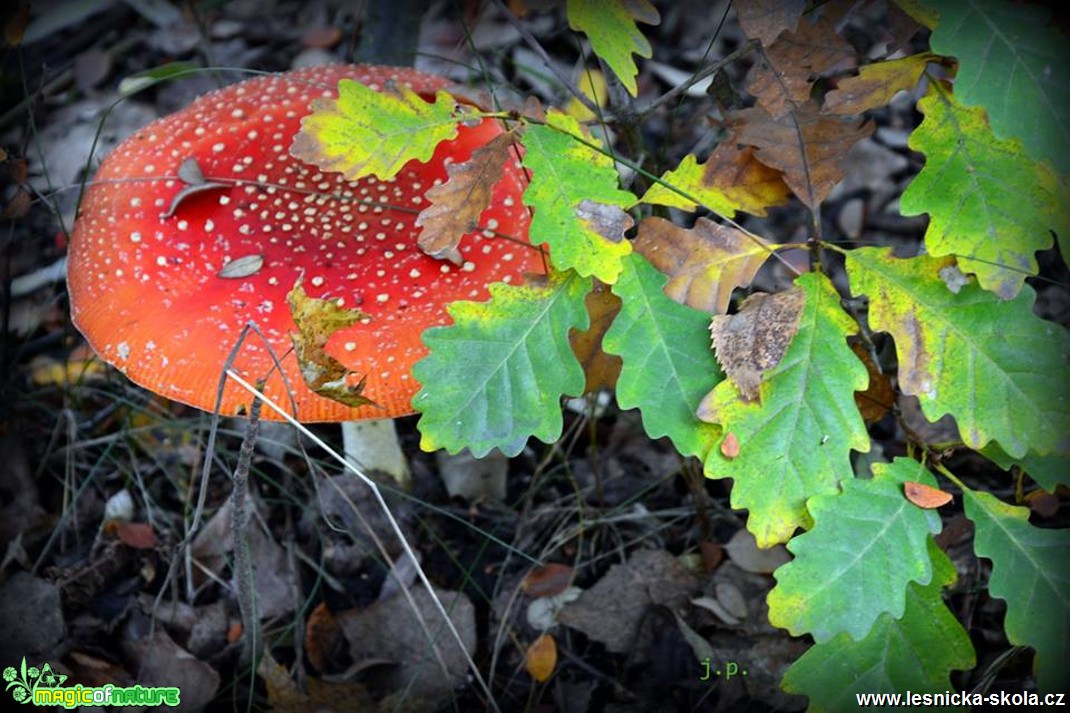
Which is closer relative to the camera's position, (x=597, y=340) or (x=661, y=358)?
(x=661, y=358)

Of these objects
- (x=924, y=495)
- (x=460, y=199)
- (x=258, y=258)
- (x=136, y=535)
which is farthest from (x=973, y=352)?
(x=136, y=535)

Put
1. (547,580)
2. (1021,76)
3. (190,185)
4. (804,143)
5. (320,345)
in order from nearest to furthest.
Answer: (1021,76)
(320,345)
(804,143)
(190,185)
(547,580)

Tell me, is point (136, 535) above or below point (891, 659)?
below

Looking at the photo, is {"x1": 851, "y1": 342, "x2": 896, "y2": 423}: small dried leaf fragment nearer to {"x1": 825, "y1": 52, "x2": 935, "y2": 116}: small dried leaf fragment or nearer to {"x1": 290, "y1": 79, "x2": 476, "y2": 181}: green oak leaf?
{"x1": 825, "y1": 52, "x2": 935, "y2": 116}: small dried leaf fragment

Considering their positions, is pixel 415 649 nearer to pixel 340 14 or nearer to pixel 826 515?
pixel 826 515

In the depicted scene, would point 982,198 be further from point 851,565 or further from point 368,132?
point 368,132

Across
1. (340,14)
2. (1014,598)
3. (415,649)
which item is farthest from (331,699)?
(340,14)

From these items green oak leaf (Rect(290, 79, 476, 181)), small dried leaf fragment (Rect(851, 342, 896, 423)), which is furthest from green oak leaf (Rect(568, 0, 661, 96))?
small dried leaf fragment (Rect(851, 342, 896, 423))
